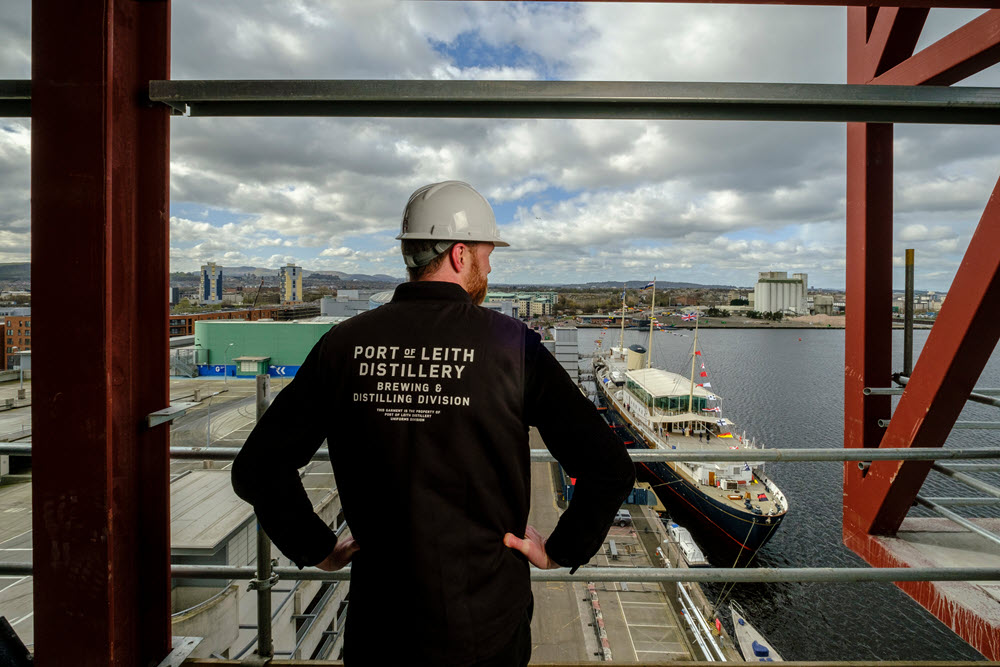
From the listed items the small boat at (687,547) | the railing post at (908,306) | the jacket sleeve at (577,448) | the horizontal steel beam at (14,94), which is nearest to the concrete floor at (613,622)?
the small boat at (687,547)

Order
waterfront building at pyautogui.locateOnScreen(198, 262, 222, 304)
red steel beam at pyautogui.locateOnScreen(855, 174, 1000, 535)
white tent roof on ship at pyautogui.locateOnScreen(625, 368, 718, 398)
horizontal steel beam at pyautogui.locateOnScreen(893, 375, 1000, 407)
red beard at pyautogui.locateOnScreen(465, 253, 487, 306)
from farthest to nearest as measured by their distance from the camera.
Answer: white tent roof on ship at pyautogui.locateOnScreen(625, 368, 718, 398)
waterfront building at pyautogui.locateOnScreen(198, 262, 222, 304)
horizontal steel beam at pyautogui.locateOnScreen(893, 375, 1000, 407)
red steel beam at pyautogui.locateOnScreen(855, 174, 1000, 535)
red beard at pyautogui.locateOnScreen(465, 253, 487, 306)

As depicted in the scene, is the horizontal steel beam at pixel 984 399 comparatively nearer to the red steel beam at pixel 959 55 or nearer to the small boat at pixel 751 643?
the red steel beam at pixel 959 55

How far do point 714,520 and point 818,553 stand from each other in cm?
343

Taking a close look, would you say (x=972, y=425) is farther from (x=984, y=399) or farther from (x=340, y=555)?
(x=340, y=555)

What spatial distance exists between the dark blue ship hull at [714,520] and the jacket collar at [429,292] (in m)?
15.4

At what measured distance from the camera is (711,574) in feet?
5.68

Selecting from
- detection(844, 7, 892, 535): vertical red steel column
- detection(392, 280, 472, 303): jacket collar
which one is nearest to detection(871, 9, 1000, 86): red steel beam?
detection(844, 7, 892, 535): vertical red steel column

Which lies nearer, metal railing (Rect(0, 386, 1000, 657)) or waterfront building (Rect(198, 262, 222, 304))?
metal railing (Rect(0, 386, 1000, 657))

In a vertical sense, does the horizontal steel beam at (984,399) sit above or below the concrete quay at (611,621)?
above

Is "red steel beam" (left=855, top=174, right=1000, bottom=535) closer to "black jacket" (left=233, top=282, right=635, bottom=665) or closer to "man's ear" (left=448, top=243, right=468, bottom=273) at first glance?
"black jacket" (left=233, top=282, right=635, bottom=665)

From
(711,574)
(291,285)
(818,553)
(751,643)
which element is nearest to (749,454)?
(711,574)

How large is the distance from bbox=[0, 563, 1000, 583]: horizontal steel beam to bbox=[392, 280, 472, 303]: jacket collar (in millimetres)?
1026

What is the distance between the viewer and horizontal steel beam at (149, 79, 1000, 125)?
1.59 metres

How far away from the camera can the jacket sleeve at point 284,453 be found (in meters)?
1.15
